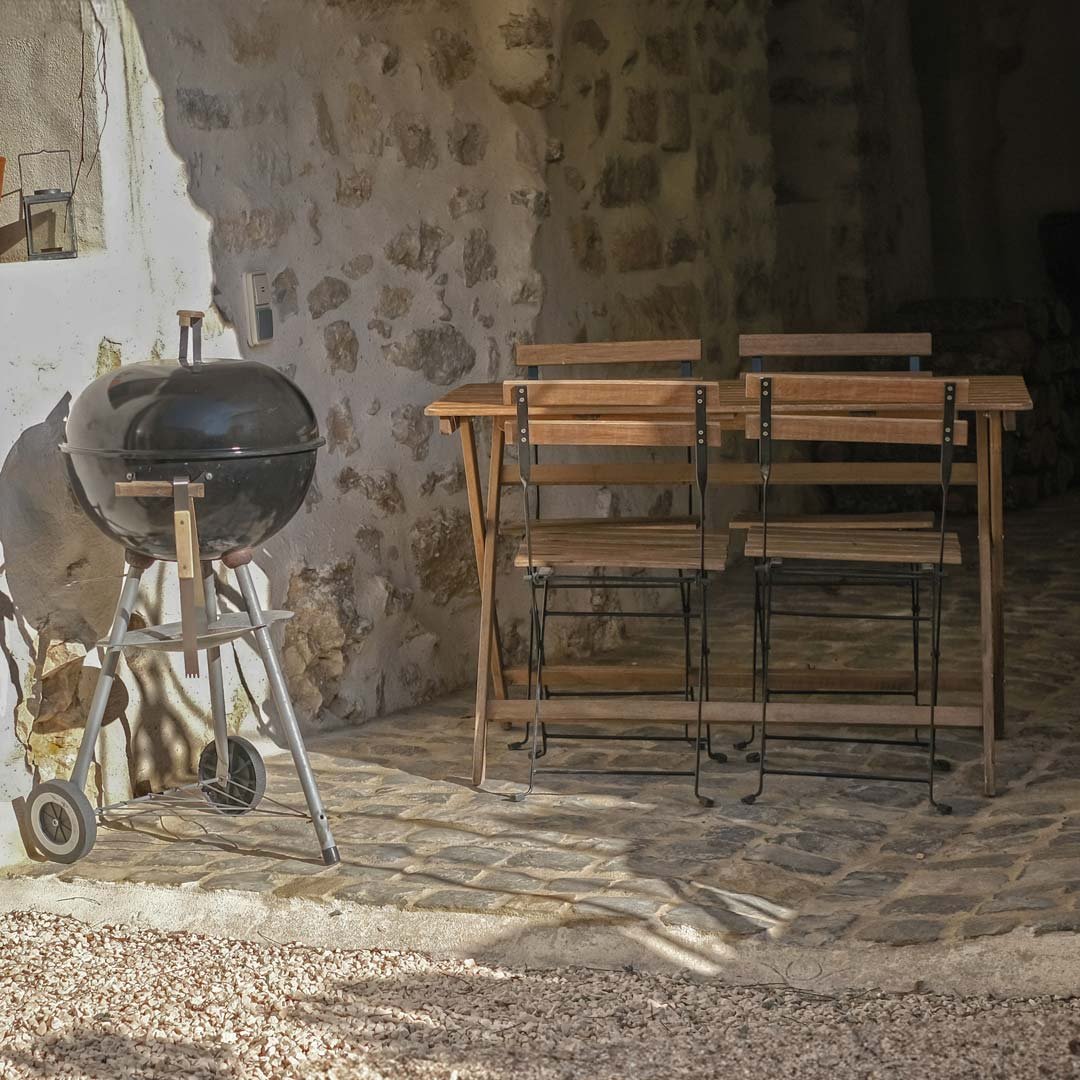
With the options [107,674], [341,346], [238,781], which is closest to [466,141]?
[341,346]

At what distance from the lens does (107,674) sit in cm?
356

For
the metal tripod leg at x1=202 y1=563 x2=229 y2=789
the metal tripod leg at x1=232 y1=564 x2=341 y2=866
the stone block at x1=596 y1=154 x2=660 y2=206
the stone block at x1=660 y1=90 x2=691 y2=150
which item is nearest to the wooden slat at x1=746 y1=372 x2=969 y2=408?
the metal tripod leg at x1=232 y1=564 x2=341 y2=866

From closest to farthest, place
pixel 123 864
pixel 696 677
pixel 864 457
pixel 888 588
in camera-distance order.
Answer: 1. pixel 123 864
2. pixel 696 677
3. pixel 888 588
4. pixel 864 457

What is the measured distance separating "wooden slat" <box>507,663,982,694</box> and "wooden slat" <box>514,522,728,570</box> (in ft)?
1.43

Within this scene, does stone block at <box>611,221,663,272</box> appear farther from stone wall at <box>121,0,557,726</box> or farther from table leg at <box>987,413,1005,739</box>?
table leg at <box>987,413,1005,739</box>

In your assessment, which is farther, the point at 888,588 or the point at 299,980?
the point at 888,588

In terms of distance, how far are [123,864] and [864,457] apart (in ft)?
14.6

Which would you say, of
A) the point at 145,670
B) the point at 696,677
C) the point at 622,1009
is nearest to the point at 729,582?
the point at 696,677

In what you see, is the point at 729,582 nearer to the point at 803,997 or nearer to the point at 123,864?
the point at 123,864

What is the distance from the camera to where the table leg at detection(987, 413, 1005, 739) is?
3.91 metres

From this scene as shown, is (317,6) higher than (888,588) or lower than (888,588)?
higher

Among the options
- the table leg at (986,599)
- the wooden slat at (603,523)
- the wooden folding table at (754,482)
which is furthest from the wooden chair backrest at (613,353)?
the table leg at (986,599)

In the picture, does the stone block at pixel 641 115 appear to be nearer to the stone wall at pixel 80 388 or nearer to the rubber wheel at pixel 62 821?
the stone wall at pixel 80 388

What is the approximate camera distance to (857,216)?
25.2 feet
